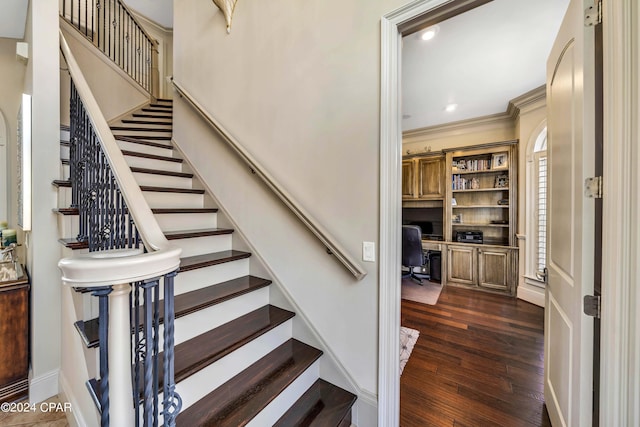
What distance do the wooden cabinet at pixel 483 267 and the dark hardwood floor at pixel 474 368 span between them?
1.67 feet

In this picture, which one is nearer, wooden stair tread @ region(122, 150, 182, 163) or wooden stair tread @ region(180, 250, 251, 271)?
wooden stair tread @ region(180, 250, 251, 271)

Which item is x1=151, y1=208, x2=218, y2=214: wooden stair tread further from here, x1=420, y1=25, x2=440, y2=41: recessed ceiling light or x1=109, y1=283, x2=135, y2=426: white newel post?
x1=420, y1=25, x2=440, y2=41: recessed ceiling light

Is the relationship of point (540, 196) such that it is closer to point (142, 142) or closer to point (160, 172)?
point (160, 172)

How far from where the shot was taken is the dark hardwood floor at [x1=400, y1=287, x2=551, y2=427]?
1.69 meters

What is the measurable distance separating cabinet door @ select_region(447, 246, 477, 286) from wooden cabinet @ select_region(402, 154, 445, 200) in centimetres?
97

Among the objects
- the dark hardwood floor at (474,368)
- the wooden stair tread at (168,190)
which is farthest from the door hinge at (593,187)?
the wooden stair tread at (168,190)

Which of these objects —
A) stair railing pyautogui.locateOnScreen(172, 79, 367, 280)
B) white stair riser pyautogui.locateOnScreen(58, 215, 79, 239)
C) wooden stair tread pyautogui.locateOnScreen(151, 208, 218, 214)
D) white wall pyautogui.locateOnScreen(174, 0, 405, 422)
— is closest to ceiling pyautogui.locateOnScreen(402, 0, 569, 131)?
white wall pyautogui.locateOnScreen(174, 0, 405, 422)

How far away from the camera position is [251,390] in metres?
1.37

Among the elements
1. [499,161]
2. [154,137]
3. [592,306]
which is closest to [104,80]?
[154,137]

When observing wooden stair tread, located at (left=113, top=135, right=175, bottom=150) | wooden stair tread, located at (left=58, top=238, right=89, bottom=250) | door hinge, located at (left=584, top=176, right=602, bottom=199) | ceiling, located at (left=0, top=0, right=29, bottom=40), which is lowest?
wooden stair tread, located at (left=58, top=238, right=89, bottom=250)

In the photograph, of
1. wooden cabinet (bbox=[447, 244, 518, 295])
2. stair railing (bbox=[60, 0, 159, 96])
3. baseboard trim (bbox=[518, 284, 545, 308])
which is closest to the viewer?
baseboard trim (bbox=[518, 284, 545, 308])

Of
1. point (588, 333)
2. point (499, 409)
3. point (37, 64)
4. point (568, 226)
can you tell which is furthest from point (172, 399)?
point (37, 64)

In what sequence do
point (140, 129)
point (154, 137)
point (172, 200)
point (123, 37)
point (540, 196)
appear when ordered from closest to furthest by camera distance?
point (172, 200)
point (154, 137)
point (140, 129)
point (540, 196)
point (123, 37)

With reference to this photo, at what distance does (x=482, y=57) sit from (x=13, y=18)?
15.0 feet
